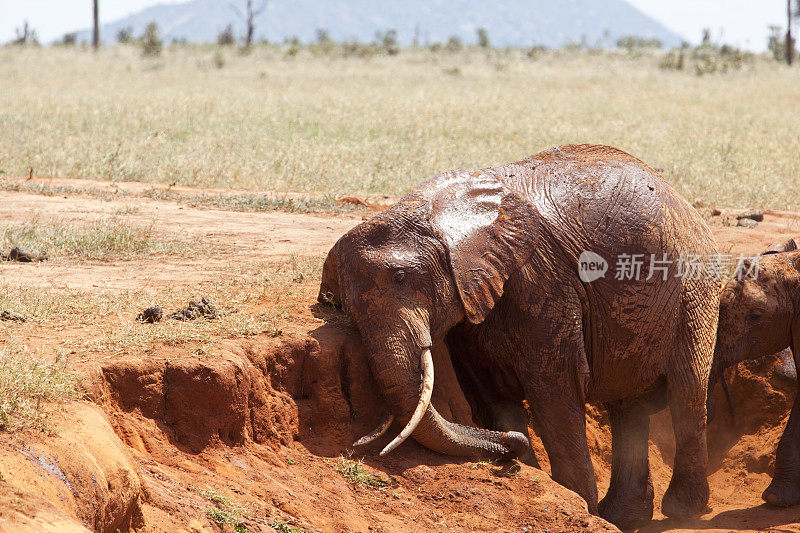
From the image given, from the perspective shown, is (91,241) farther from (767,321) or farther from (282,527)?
(767,321)

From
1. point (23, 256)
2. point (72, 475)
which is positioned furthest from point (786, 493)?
point (23, 256)

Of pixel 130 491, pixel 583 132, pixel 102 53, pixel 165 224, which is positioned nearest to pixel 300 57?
pixel 102 53

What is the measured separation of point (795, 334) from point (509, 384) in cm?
242

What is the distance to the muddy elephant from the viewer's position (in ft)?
21.9

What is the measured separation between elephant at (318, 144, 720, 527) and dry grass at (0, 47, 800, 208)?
19.4 feet

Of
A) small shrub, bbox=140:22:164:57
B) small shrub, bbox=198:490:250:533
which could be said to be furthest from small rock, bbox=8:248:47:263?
small shrub, bbox=140:22:164:57

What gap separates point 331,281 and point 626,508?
2705mm

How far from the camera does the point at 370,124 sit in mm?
16531

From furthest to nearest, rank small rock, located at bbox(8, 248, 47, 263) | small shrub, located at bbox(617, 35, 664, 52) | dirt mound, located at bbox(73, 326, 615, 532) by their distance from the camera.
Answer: small shrub, located at bbox(617, 35, 664, 52) → small rock, located at bbox(8, 248, 47, 263) → dirt mound, located at bbox(73, 326, 615, 532)

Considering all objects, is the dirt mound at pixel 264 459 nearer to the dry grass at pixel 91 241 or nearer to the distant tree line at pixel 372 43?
the dry grass at pixel 91 241

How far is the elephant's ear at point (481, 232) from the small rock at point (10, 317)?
2.54 m

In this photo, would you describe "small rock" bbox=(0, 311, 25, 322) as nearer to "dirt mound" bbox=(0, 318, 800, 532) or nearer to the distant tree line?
"dirt mound" bbox=(0, 318, 800, 532)

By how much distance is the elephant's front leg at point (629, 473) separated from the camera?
6496 millimetres

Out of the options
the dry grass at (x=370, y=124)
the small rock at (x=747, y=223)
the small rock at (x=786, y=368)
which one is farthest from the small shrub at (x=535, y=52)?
the small rock at (x=786, y=368)
